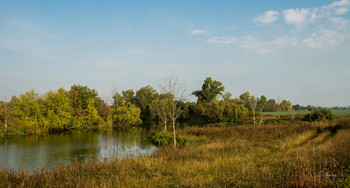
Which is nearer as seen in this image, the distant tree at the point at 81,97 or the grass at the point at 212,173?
the grass at the point at 212,173

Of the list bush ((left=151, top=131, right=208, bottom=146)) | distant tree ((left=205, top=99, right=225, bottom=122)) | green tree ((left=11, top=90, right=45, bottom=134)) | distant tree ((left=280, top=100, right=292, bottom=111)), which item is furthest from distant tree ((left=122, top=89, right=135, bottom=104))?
distant tree ((left=280, top=100, right=292, bottom=111))

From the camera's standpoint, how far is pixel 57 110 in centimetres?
4269

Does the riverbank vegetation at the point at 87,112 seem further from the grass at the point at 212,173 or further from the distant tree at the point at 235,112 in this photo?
the grass at the point at 212,173

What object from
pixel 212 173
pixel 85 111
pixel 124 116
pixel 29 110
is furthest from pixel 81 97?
pixel 212 173

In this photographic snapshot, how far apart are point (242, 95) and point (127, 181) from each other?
97.3 meters

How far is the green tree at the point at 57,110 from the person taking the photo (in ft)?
136

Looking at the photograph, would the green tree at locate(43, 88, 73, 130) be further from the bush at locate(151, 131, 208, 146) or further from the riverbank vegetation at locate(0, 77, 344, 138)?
the bush at locate(151, 131, 208, 146)

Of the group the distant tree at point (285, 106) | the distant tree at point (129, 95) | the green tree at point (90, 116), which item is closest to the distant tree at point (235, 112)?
the green tree at point (90, 116)

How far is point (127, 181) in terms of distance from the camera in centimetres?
769

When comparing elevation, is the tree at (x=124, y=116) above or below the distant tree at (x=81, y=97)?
below

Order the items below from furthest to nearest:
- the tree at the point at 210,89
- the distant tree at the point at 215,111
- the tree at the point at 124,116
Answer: the tree at the point at 210,89 → the distant tree at the point at 215,111 → the tree at the point at 124,116

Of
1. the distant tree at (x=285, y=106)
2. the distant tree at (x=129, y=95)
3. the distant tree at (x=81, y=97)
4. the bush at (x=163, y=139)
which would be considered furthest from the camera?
the distant tree at (x=285, y=106)

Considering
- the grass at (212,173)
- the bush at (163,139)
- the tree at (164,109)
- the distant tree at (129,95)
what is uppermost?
the distant tree at (129,95)

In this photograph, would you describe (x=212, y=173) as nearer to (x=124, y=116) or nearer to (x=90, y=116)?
(x=90, y=116)
